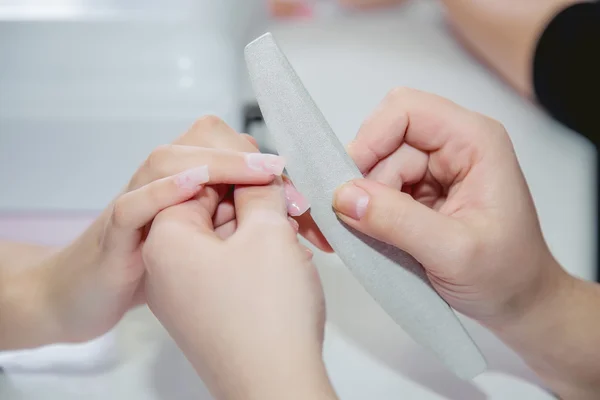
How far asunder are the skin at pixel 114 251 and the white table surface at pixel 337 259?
53mm

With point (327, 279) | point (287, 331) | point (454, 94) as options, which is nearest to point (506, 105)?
point (454, 94)

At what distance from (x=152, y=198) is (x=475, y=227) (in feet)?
0.73

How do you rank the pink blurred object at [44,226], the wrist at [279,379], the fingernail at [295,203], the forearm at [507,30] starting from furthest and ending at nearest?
the forearm at [507,30]
the pink blurred object at [44,226]
the fingernail at [295,203]
the wrist at [279,379]

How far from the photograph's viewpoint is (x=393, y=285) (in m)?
0.45

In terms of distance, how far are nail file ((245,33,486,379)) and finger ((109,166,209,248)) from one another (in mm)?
66

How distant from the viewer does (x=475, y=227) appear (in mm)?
444

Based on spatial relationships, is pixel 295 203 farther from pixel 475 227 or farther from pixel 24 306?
pixel 24 306

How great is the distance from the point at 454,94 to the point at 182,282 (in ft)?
1.95

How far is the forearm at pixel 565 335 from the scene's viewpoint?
501mm

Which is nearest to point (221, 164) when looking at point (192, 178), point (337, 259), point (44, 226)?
point (192, 178)

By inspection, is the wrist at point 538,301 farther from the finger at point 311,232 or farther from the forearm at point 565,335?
the finger at point 311,232

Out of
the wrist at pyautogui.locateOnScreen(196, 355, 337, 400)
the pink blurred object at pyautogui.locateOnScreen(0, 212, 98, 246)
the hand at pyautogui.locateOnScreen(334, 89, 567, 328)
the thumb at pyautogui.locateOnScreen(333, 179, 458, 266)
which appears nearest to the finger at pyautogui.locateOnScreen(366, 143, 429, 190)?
the hand at pyautogui.locateOnScreen(334, 89, 567, 328)

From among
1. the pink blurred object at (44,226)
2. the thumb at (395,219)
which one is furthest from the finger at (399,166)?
the pink blurred object at (44,226)

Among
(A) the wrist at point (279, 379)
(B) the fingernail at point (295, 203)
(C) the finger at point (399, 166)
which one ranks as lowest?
(A) the wrist at point (279, 379)
